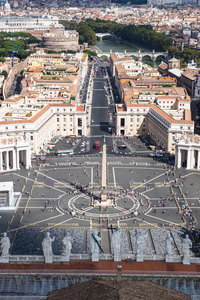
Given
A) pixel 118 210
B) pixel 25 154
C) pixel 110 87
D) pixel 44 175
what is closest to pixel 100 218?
pixel 118 210

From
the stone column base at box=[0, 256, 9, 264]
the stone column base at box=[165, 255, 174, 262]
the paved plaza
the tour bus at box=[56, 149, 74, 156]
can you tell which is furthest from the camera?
the tour bus at box=[56, 149, 74, 156]

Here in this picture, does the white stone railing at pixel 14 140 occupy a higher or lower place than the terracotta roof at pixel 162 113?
lower

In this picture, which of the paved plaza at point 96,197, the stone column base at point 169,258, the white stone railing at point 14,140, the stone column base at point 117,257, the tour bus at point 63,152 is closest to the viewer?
the stone column base at point 117,257

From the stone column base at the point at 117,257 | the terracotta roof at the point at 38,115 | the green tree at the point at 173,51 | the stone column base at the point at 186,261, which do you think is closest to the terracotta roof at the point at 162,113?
the terracotta roof at the point at 38,115

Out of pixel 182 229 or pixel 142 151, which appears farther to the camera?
pixel 142 151

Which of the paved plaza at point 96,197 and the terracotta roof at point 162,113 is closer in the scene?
the paved plaza at point 96,197

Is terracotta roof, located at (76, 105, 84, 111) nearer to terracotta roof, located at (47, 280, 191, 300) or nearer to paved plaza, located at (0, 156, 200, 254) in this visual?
paved plaza, located at (0, 156, 200, 254)

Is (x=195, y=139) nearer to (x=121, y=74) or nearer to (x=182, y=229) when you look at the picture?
(x=182, y=229)

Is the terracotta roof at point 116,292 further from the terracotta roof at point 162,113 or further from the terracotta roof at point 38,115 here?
the terracotta roof at point 162,113

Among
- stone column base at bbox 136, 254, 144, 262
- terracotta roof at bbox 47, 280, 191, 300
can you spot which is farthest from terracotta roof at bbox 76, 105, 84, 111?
terracotta roof at bbox 47, 280, 191, 300

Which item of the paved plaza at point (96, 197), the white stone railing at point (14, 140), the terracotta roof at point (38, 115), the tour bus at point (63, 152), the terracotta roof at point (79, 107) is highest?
the terracotta roof at point (38, 115)

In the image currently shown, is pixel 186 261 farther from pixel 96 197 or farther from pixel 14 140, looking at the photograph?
pixel 14 140
